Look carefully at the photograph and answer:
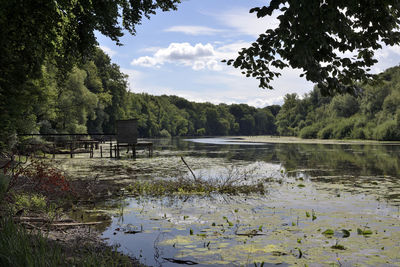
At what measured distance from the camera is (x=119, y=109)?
72.9m

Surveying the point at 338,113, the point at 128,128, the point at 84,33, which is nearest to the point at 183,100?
the point at 338,113

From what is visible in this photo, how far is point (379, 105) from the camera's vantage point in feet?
202

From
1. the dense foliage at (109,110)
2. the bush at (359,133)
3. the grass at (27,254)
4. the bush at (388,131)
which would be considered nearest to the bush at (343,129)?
the bush at (359,133)

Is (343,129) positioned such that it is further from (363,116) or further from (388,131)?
(388,131)

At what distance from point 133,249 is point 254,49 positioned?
4617 millimetres

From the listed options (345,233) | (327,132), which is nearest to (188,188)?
(345,233)

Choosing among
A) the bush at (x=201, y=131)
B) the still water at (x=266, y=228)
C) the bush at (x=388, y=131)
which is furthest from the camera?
the bush at (x=201, y=131)

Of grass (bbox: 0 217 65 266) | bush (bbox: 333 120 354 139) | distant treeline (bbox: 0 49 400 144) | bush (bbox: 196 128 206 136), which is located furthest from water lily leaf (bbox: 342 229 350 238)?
bush (bbox: 196 128 206 136)

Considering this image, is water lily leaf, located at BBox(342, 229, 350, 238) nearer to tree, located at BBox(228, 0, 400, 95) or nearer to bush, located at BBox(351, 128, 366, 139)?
tree, located at BBox(228, 0, 400, 95)

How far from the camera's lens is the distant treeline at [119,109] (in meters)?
26.9

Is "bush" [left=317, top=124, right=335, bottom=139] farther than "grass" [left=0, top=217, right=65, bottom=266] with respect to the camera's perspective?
Yes

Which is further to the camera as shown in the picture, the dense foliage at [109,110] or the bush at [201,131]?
the bush at [201,131]

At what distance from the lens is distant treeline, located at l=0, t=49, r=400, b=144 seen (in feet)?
88.1

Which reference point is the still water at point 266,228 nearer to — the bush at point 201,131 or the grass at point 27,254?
the grass at point 27,254
